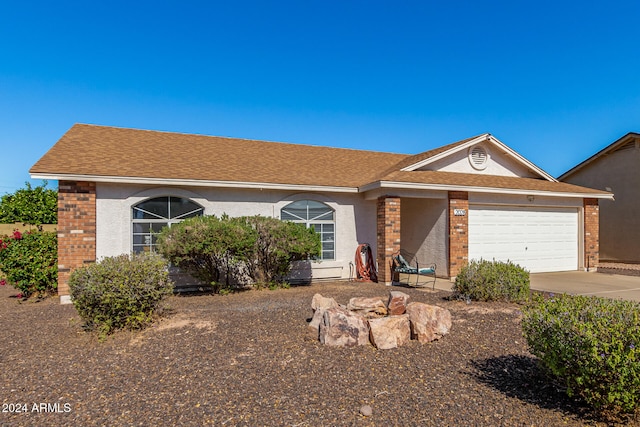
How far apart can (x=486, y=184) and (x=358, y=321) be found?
8484mm

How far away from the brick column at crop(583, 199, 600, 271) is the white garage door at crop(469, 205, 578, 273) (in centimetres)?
30

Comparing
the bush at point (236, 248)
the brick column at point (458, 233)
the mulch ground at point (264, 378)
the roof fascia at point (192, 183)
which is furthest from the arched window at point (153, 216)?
the brick column at point (458, 233)

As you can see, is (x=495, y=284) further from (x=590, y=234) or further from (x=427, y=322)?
(x=590, y=234)

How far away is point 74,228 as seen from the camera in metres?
8.77

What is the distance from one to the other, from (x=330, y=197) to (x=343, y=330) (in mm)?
6750

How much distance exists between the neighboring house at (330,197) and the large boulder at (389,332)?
18.2 feet

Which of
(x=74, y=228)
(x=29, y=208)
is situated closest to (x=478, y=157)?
(x=74, y=228)

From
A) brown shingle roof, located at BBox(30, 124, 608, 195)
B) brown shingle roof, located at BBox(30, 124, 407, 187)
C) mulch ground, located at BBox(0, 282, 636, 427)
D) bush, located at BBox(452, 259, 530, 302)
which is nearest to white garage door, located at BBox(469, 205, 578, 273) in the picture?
brown shingle roof, located at BBox(30, 124, 608, 195)

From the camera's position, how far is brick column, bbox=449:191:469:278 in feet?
37.6

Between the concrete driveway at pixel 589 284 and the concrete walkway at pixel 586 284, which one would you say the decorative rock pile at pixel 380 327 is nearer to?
the concrete walkway at pixel 586 284

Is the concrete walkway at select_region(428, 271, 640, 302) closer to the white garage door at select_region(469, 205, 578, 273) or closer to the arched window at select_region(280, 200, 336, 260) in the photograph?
the white garage door at select_region(469, 205, 578, 273)

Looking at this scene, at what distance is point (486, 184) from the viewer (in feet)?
39.1

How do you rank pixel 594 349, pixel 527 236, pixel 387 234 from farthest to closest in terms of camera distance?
pixel 527 236
pixel 387 234
pixel 594 349

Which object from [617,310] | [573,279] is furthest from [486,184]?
[617,310]
